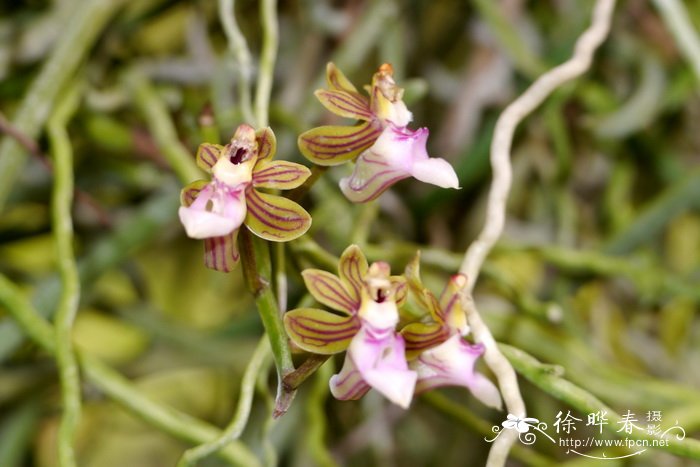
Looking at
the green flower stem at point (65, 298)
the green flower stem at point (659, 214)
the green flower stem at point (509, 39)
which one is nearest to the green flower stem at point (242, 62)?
the green flower stem at point (65, 298)

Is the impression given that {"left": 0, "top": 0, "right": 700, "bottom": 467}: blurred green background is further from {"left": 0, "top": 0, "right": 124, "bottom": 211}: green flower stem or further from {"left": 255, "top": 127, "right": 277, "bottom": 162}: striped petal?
{"left": 255, "top": 127, "right": 277, "bottom": 162}: striped petal

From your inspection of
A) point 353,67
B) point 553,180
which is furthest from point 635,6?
point 353,67

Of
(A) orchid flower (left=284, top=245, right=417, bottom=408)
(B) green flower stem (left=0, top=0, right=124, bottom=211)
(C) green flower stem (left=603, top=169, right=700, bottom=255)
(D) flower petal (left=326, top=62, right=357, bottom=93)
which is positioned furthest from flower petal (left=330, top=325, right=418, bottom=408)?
(C) green flower stem (left=603, top=169, right=700, bottom=255)

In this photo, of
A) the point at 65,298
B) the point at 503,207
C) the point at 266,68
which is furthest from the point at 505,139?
the point at 65,298

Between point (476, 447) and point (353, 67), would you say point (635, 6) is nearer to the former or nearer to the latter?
point (353, 67)

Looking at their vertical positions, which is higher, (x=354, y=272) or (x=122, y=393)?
(x=354, y=272)

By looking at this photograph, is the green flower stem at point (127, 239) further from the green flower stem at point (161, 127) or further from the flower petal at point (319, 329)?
the flower petal at point (319, 329)

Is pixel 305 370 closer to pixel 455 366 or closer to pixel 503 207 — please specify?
pixel 455 366
